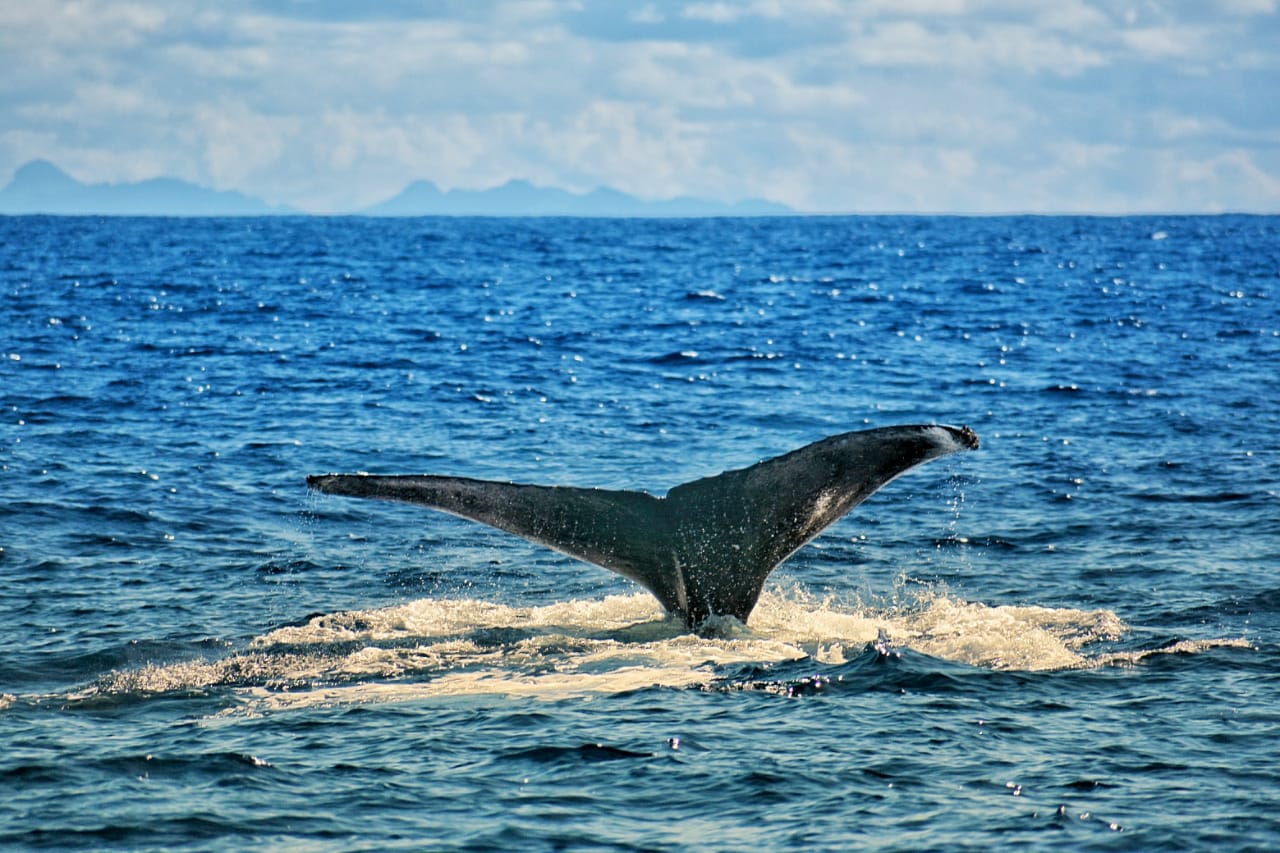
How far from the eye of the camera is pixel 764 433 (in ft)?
73.3

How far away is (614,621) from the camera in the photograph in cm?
1128

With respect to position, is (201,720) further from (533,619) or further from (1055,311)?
(1055,311)

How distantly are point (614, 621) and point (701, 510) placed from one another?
6.09ft

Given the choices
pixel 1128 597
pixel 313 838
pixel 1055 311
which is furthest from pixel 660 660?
pixel 1055 311

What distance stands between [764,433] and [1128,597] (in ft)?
33.5

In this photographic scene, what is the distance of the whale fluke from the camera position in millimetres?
9500

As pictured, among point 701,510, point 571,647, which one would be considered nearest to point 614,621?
point 571,647

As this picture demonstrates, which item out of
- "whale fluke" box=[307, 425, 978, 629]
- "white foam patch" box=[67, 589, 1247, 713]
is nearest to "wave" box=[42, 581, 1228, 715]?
"white foam patch" box=[67, 589, 1247, 713]

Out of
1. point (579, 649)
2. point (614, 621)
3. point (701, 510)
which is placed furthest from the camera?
point (614, 621)

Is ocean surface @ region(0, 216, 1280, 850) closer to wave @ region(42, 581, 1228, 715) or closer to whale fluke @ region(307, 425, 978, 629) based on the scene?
wave @ region(42, 581, 1228, 715)

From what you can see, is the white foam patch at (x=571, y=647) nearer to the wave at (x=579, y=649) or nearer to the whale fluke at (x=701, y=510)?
the wave at (x=579, y=649)

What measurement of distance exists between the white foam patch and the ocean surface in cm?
5

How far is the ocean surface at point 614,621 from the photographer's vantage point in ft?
24.9

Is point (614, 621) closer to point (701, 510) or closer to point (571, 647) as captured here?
point (571, 647)
